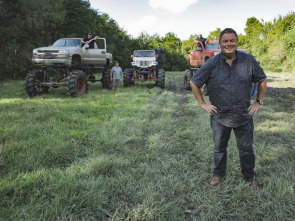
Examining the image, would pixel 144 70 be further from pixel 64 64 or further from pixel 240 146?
pixel 240 146

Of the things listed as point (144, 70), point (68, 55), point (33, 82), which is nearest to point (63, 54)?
point (68, 55)

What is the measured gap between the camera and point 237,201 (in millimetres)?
2186

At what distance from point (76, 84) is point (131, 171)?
5.67 meters

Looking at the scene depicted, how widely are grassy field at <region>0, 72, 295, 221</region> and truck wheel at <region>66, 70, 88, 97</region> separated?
2.71m

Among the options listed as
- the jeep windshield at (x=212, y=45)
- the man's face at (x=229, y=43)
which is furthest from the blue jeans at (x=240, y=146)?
the jeep windshield at (x=212, y=45)

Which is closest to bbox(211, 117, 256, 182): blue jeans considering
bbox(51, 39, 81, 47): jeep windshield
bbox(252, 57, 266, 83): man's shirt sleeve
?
bbox(252, 57, 266, 83): man's shirt sleeve

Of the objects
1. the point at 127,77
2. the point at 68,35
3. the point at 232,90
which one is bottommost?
the point at 127,77

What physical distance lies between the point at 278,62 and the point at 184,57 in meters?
13.5

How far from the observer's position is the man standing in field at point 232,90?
222cm

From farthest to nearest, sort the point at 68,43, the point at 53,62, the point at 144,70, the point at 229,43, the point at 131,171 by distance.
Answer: the point at 144,70 → the point at 68,43 → the point at 53,62 → the point at 131,171 → the point at 229,43

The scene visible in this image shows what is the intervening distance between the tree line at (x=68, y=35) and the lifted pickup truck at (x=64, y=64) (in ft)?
25.5

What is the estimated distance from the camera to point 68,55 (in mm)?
7715

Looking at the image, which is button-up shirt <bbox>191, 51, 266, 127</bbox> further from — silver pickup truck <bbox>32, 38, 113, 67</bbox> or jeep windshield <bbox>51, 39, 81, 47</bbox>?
jeep windshield <bbox>51, 39, 81, 47</bbox>

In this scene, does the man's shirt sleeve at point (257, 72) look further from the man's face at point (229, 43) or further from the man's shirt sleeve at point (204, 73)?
the man's shirt sleeve at point (204, 73)
